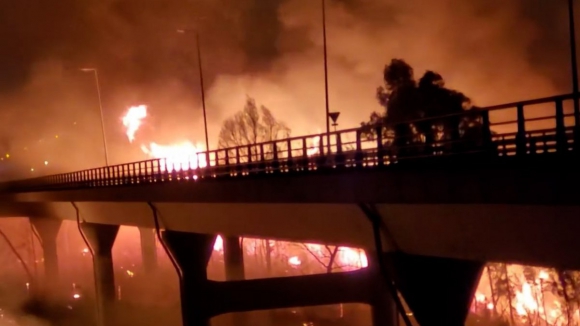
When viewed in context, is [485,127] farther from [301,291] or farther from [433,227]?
[301,291]

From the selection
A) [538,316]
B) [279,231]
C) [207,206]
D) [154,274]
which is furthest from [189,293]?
[154,274]

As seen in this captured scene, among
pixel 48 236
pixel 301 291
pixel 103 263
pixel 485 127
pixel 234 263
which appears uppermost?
pixel 485 127

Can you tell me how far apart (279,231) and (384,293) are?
5896mm

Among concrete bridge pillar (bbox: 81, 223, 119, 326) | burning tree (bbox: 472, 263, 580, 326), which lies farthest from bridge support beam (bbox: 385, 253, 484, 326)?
concrete bridge pillar (bbox: 81, 223, 119, 326)

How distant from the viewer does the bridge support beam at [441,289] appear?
1653 cm

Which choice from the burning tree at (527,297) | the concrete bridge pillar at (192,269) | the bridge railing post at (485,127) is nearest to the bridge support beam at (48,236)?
the concrete bridge pillar at (192,269)

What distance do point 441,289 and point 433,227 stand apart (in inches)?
119

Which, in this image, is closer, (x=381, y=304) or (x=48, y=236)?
(x=381, y=304)

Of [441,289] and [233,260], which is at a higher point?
[441,289]

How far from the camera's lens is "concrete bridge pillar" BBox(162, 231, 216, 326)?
2741 centimetres

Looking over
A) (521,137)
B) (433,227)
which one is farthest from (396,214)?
(521,137)

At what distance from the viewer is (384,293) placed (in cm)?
2491

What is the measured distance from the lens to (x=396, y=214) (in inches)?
605

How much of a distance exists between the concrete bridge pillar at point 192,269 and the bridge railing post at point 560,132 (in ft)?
58.0
